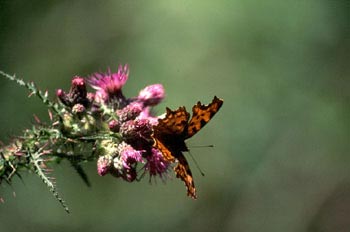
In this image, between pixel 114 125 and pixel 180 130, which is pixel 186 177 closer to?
pixel 180 130

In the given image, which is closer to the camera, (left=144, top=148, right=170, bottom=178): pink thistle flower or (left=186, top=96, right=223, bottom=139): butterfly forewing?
(left=186, top=96, right=223, bottom=139): butterfly forewing

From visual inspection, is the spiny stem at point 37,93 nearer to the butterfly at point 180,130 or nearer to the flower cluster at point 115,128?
the flower cluster at point 115,128

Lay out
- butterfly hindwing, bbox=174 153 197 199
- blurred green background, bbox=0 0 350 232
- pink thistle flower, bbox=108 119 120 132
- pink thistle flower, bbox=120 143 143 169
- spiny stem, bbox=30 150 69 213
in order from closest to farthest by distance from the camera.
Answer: spiny stem, bbox=30 150 69 213 < butterfly hindwing, bbox=174 153 197 199 < pink thistle flower, bbox=120 143 143 169 < pink thistle flower, bbox=108 119 120 132 < blurred green background, bbox=0 0 350 232

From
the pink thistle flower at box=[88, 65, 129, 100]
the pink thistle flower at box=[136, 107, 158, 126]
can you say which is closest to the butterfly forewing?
the pink thistle flower at box=[136, 107, 158, 126]

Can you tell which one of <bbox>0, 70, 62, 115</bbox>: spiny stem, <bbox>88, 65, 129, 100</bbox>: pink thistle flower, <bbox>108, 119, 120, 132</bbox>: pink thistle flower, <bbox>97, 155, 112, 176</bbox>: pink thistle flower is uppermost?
<bbox>88, 65, 129, 100</bbox>: pink thistle flower

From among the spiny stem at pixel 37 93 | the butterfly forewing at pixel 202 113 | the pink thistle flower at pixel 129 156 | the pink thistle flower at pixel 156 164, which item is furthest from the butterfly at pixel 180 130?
the spiny stem at pixel 37 93

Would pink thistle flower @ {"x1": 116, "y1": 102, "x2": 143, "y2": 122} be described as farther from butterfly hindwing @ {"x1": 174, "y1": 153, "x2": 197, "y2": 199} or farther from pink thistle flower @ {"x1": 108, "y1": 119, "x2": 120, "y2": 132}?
butterfly hindwing @ {"x1": 174, "y1": 153, "x2": 197, "y2": 199}

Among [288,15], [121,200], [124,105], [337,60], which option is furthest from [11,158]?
[337,60]

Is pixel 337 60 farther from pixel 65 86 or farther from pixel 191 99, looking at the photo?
pixel 65 86
